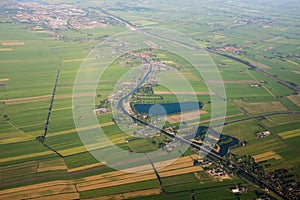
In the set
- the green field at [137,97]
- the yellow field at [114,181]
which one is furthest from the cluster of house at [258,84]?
the yellow field at [114,181]

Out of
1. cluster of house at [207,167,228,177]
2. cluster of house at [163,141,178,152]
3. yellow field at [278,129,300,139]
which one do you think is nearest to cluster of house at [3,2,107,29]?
cluster of house at [163,141,178,152]

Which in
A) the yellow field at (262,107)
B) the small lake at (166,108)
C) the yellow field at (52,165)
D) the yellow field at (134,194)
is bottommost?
the yellow field at (52,165)

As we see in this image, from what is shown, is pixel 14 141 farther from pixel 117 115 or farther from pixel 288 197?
pixel 288 197

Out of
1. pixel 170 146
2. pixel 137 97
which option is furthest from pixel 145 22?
pixel 170 146

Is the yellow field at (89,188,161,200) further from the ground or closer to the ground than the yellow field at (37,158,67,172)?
further from the ground

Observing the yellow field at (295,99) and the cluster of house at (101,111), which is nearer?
the cluster of house at (101,111)

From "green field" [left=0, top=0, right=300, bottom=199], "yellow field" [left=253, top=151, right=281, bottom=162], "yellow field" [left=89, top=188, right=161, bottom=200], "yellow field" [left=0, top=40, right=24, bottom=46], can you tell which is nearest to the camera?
"yellow field" [left=89, top=188, right=161, bottom=200]

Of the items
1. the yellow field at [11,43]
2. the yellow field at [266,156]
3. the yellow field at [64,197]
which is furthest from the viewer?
the yellow field at [11,43]

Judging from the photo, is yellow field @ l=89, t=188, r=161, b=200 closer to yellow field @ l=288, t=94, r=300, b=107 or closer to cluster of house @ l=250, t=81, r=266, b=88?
yellow field @ l=288, t=94, r=300, b=107

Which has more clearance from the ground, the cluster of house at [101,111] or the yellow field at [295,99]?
the yellow field at [295,99]

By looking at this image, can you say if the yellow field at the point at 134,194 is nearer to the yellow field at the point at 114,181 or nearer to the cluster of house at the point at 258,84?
the yellow field at the point at 114,181
